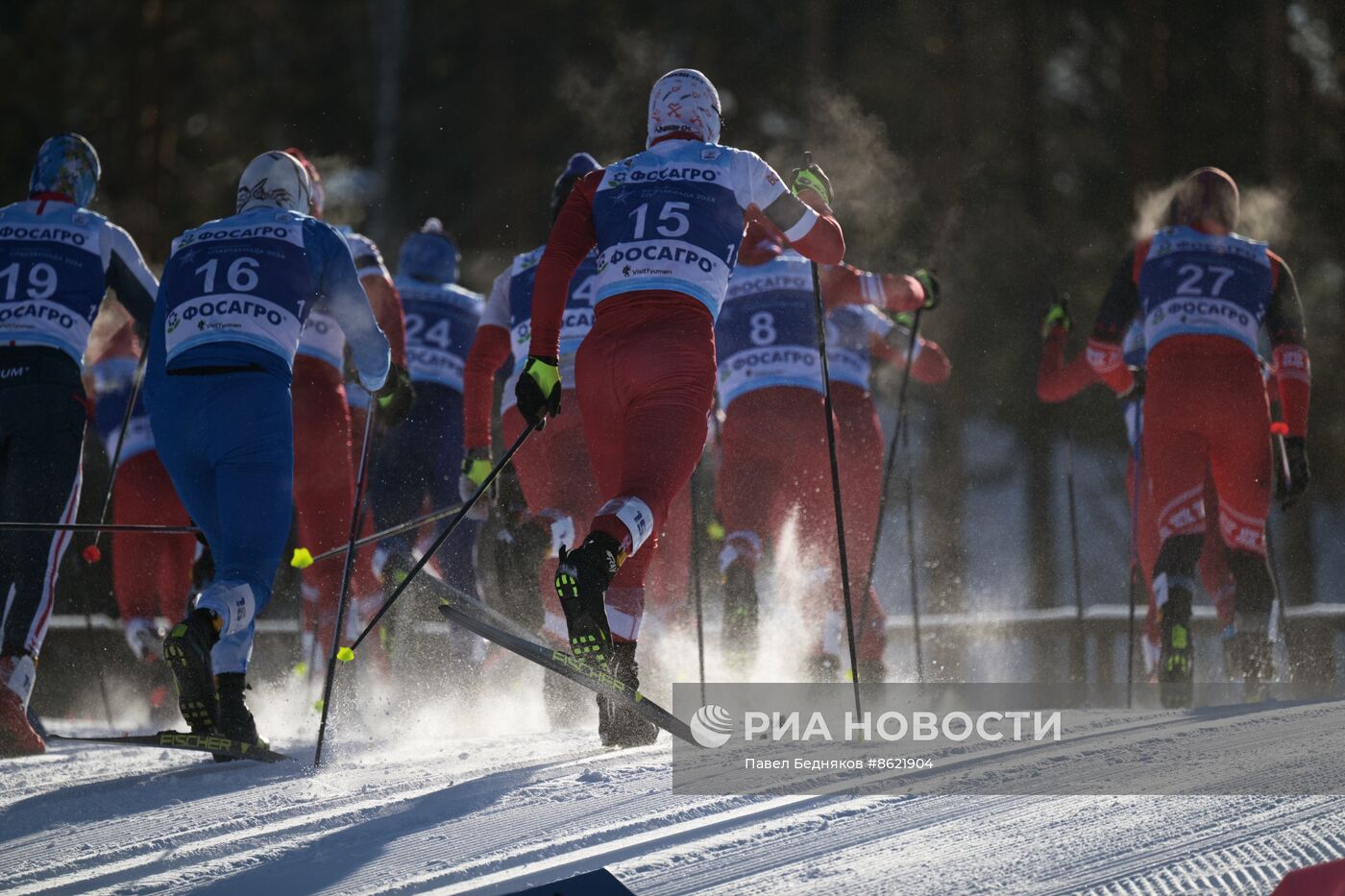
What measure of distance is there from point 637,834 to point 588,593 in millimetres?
1014

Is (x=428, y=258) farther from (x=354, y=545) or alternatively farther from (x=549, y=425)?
(x=354, y=545)

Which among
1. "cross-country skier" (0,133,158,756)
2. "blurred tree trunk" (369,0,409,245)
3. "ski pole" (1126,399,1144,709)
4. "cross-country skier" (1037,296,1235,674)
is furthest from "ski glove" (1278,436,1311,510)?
"blurred tree trunk" (369,0,409,245)

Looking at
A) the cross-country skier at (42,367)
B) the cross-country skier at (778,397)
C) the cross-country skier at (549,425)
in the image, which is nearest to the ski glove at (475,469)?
the cross-country skier at (549,425)

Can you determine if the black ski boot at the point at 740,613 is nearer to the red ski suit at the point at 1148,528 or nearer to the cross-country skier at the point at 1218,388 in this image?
the cross-country skier at the point at 1218,388

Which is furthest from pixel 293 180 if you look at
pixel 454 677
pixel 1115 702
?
pixel 1115 702

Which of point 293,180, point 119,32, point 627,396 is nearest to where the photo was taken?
point 627,396

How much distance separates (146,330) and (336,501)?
102 cm

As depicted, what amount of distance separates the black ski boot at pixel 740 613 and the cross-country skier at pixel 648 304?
4.80 ft

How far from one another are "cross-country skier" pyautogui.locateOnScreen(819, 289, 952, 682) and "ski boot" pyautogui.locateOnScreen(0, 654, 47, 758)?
9.82 ft

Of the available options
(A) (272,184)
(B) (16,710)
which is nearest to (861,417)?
(A) (272,184)

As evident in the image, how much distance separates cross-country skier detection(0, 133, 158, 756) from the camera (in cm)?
516

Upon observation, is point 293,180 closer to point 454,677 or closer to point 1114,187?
point 454,677

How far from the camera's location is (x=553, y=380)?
4.53 metres

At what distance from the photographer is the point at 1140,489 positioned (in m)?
6.98
